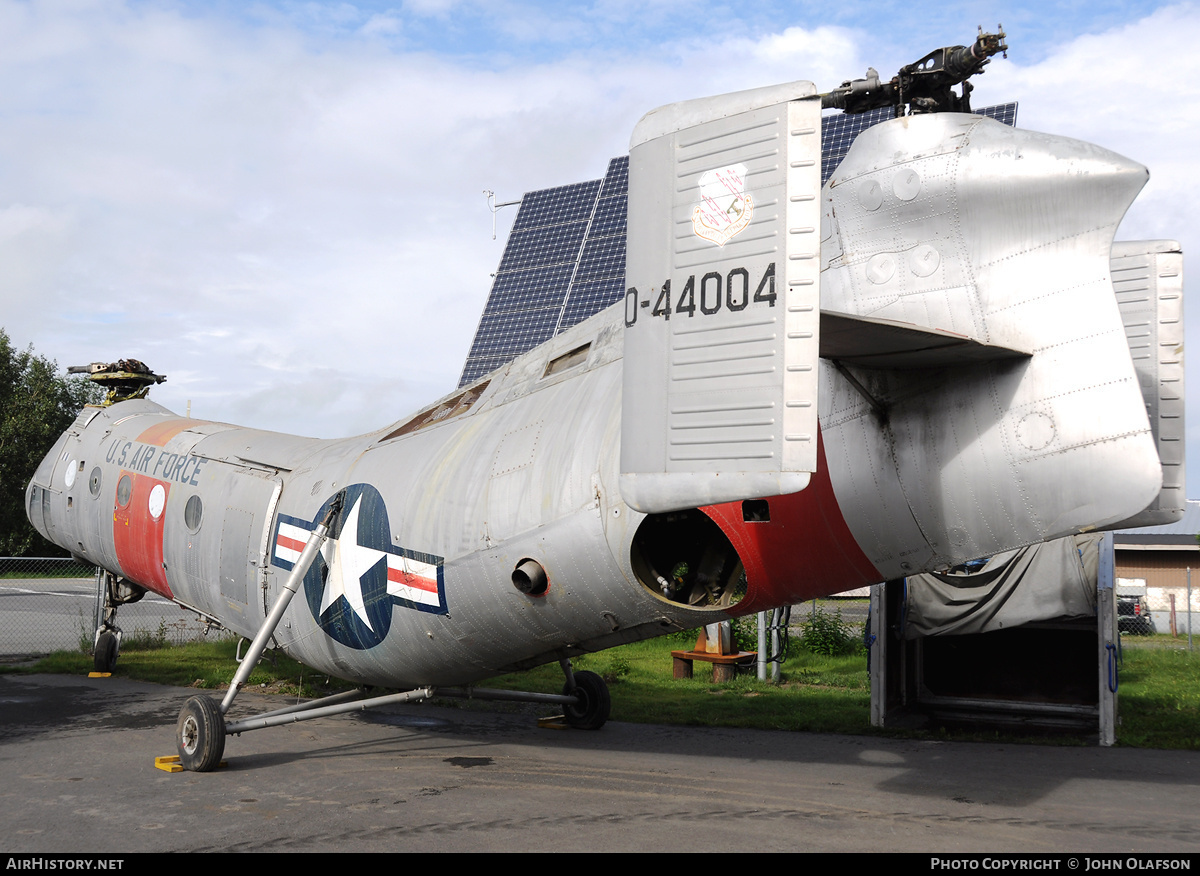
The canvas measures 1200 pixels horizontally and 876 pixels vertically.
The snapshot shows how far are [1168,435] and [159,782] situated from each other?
29.3 ft

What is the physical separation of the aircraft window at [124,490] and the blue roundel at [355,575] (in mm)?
5086

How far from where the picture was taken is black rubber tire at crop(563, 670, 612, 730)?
38.7 feet

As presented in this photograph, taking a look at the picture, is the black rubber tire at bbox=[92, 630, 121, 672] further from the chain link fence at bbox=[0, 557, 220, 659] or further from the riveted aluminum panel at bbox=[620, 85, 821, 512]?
the riveted aluminum panel at bbox=[620, 85, 821, 512]

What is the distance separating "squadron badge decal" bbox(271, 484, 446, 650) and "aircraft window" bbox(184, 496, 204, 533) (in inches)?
95.0

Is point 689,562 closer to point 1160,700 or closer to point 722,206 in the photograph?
point 722,206

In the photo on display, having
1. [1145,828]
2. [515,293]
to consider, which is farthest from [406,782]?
[515,293]

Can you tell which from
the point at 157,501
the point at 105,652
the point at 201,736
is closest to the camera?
the point at 201,736

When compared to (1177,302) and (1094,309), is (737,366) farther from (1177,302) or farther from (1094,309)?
(1177,302)

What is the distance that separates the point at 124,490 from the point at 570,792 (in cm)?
889

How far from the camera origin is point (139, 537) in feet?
43.9

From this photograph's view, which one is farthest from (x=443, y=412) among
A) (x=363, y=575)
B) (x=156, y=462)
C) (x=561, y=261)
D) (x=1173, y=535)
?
(x=1173, y=535)

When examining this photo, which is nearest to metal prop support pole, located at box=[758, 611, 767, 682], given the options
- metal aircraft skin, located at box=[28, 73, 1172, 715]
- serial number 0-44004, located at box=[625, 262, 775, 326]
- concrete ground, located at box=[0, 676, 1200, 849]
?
concrete ground, located at box=[0, 676, 1200, 849]

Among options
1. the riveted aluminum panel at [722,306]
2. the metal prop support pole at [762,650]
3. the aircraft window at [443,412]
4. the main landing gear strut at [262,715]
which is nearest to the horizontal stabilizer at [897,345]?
the riveted aluminum panel at [722,306]

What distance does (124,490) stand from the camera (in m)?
13.8
